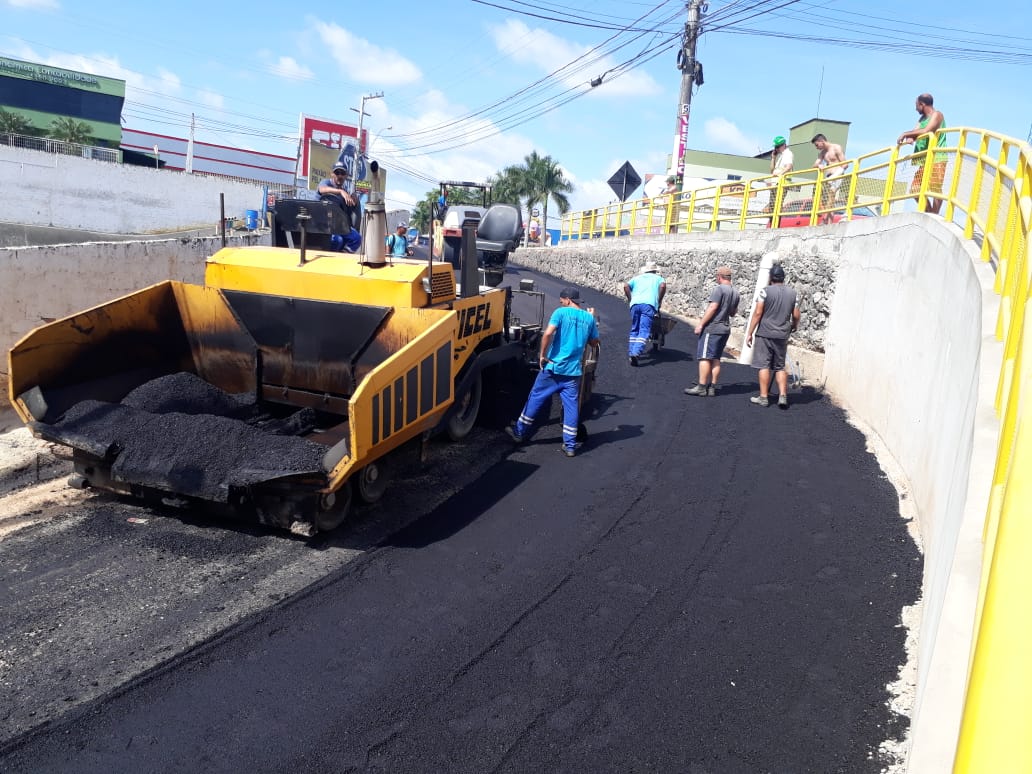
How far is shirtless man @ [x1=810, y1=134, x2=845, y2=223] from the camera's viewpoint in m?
11.0

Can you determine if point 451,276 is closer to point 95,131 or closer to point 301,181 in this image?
point 301,181

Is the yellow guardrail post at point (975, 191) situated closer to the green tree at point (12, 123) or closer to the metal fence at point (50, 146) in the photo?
the metal fence at point (50, 146)

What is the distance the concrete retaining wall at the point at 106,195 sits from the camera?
33344 mm

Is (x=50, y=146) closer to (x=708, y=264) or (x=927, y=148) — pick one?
(x=708, y=264)

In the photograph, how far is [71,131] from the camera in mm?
48125

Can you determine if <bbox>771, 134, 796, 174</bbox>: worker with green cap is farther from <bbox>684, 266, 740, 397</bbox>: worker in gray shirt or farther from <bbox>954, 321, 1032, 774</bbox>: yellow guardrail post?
<bbox>954, 321, 1032, 774</bbox>: yellow guardrail post

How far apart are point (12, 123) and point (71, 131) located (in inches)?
120

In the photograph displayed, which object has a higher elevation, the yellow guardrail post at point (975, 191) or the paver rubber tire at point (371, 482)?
the yellow guardrail post at point (975, 191)

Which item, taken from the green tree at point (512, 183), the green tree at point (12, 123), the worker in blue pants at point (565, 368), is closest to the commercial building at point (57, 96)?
the green tree at point (12, 123)

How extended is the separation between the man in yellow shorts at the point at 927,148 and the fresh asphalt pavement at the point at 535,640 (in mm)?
3185

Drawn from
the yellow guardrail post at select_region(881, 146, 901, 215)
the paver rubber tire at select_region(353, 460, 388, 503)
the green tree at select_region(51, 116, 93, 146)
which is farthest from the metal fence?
the paver rubber tire at select_region(353, 460, 388, 503)

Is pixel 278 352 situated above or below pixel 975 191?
below

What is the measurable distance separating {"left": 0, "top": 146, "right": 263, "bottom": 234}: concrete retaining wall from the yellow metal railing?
28882mm

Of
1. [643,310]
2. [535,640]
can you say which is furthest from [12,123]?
[535,640]
